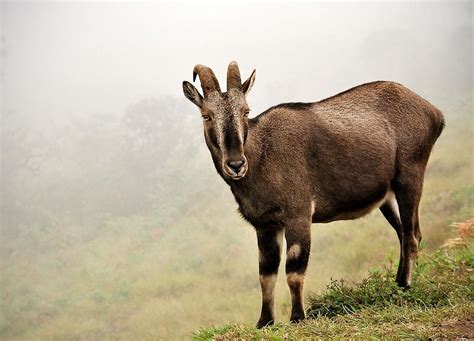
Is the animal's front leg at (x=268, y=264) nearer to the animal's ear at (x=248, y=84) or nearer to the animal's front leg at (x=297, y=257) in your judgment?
the animal's front leg at (x=297, y=257)

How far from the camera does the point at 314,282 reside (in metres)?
15.3

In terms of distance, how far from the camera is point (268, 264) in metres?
8.48

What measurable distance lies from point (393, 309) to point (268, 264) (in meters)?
1.82

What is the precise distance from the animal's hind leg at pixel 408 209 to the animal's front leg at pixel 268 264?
2062 mm

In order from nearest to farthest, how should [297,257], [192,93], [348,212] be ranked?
[192,93] → [297,257] → [348,212]

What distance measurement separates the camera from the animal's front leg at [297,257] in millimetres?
7910

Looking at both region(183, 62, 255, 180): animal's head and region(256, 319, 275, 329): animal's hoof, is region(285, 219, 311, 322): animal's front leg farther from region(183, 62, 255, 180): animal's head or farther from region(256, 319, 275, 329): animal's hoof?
region(183, 62, 255, 180): animal's head

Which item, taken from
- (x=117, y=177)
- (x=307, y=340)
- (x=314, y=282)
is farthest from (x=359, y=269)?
(x=117, y=177)

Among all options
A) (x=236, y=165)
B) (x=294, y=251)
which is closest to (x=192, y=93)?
(x=236, y=165)

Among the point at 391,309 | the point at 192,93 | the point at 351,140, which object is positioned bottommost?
the point at 391,309

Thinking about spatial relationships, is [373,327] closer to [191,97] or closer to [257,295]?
[191,97]

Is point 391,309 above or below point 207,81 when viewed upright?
below

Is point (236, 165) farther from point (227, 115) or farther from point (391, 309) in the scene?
point (391, 309)

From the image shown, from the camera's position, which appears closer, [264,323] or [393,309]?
[393,309]
